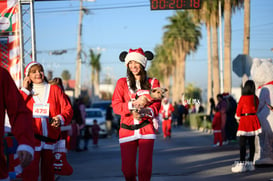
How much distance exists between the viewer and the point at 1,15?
1450 centimetres

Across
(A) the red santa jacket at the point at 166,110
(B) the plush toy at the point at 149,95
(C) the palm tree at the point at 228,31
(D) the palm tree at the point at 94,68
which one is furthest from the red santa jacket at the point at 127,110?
(D) the palm tree at the point at 94,68

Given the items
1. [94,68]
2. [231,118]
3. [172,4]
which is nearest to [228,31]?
[231,118]

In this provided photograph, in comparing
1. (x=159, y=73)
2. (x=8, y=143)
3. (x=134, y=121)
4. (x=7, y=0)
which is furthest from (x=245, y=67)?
(x=159, y=73)

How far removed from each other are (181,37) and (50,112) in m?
58.0

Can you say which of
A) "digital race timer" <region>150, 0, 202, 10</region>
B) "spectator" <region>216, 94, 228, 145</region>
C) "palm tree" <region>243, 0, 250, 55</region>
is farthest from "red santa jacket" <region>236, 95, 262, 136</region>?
"palm tree" <region>243, 0, 250, 55</region>

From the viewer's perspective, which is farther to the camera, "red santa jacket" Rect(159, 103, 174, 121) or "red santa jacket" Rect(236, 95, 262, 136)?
"red santa jacket" Rect(159, 103, 174, 121)

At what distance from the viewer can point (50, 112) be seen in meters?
6.92

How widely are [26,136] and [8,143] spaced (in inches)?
11.3

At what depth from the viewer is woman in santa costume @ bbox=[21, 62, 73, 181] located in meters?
6.69

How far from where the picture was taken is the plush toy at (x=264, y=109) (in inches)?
449

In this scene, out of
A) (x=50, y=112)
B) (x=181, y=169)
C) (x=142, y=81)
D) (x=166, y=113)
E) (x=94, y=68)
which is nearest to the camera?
(x=142, y=81)

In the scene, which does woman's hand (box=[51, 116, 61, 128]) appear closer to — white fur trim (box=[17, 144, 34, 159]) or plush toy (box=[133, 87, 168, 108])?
plush toy (box=[133, 87, 168, 108])

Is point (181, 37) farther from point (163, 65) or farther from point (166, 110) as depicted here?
point (166, 110)

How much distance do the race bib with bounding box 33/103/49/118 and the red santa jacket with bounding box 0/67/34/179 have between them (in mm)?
2717
